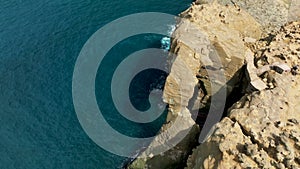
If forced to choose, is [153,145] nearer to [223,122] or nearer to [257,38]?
[223,122]

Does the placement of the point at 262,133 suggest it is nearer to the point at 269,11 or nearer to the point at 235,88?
the point at 235,88

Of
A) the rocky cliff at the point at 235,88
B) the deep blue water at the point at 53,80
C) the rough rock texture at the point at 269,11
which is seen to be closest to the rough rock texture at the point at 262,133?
the rocky cliff at the point at 235,88

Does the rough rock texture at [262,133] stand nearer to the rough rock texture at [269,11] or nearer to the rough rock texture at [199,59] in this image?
the rough rock texture at [199,59]

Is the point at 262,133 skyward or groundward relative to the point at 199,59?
groundward

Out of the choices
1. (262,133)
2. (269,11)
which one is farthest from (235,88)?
(269,11)

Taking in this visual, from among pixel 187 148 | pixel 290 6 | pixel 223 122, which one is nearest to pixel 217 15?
pixel 290 6

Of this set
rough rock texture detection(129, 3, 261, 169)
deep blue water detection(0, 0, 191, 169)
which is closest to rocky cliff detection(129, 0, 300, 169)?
rough rock texture detection(129, 3, 261, 169)

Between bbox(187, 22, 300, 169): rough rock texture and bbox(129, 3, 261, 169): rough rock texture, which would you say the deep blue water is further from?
bbox(187, 22, 300, 169): rough rock texture
